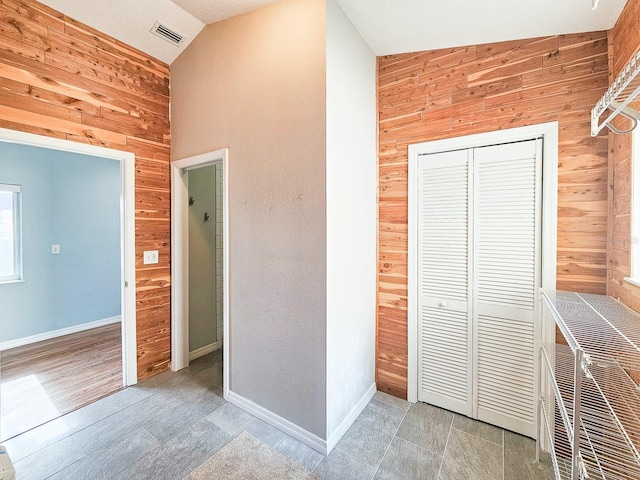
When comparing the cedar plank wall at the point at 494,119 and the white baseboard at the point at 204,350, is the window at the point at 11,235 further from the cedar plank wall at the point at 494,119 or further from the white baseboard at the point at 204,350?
the cedar plank wall at the point at 494,119

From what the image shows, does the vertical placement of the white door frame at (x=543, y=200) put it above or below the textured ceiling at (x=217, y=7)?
below

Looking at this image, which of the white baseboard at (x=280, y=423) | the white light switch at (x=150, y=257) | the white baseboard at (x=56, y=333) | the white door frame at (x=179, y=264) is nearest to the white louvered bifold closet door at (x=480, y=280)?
the white baseboard at (x=280, y=423)

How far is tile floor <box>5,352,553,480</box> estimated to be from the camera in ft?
5.43

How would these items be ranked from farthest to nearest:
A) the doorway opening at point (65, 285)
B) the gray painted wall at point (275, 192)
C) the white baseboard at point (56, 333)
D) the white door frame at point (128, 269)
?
the white baseboard at point (56, 333) → the white door frame at point (128, 269) → the doorway opening at point (65, 285) → the gray painted wall at point (275, 192)

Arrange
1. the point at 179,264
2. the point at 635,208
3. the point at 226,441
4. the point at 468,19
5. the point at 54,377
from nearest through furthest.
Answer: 1. the point at 635,208
2. the point at 468,19
3. the point at 226,441
4. the point at 54,377
5. the point at 179,264

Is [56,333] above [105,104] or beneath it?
beneath

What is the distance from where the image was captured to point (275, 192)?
1.99 m

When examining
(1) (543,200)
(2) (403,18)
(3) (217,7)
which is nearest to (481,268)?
(1) (543,200)

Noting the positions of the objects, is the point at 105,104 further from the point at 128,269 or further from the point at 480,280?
the point at 480,280

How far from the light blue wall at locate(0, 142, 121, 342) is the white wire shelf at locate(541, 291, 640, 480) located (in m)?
5.01

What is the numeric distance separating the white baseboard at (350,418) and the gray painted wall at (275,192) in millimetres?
100

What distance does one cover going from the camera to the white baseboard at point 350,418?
1837 mm

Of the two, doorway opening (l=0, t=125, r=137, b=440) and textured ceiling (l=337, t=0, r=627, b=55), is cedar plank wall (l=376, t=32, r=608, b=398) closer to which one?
textured ceiling (l=337, t=0, r=627, b=55)

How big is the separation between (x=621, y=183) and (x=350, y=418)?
217 cm
